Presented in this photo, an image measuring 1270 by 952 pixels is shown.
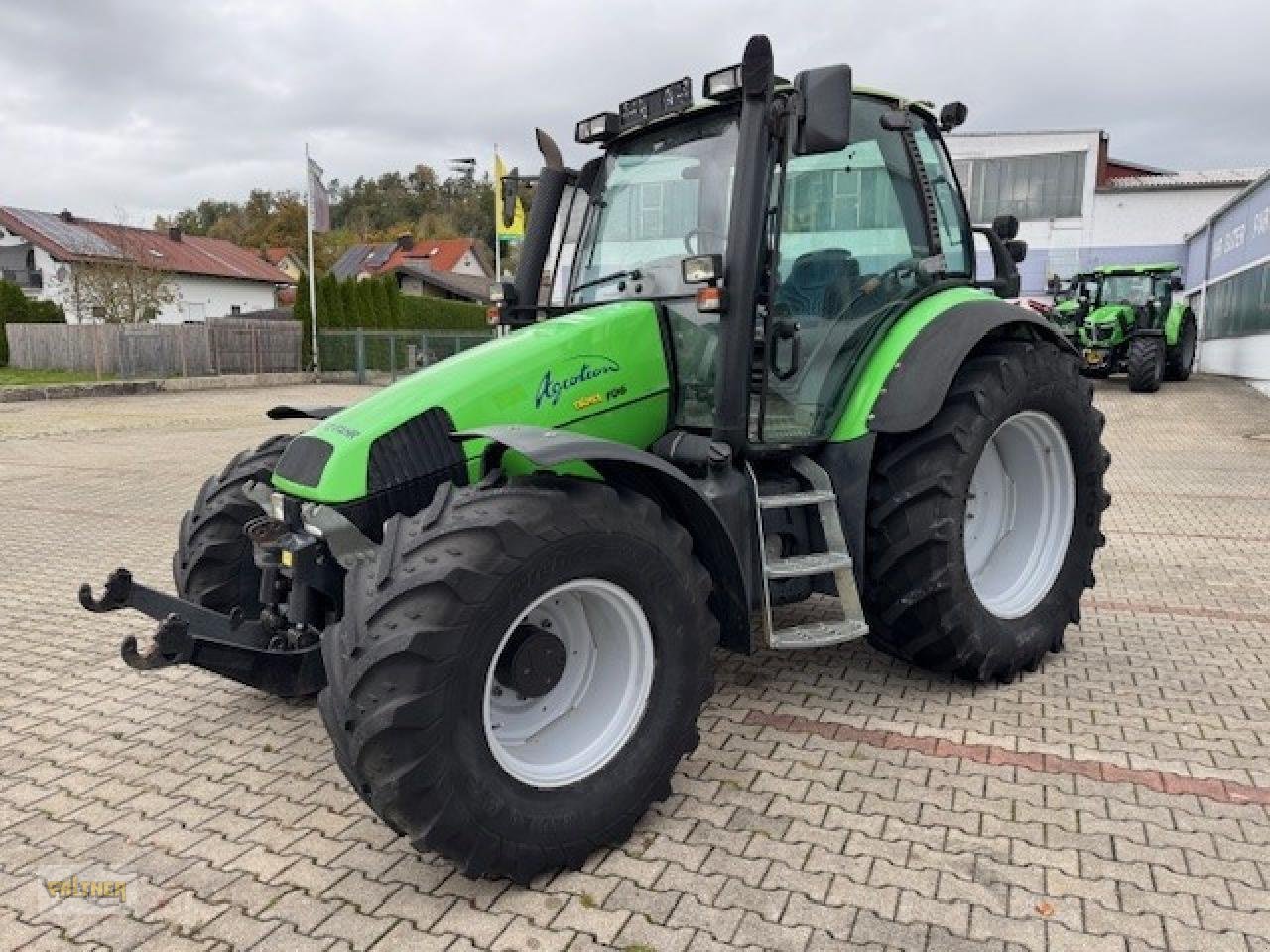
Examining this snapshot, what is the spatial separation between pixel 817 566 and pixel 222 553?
2.28 meters

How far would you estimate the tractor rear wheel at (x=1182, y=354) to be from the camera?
20.7m

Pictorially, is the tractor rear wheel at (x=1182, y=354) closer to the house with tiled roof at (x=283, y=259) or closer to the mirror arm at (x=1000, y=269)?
the mirror arm at (x=1000, y=269)

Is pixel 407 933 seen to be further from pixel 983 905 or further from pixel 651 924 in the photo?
pixel 983 905

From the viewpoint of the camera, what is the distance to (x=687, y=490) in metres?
3.01

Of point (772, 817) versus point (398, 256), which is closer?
point (772, 817)

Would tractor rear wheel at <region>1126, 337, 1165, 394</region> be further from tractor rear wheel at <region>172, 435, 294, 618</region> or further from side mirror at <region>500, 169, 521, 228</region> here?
tractor rear wheel at <region>172, 435, 294, 618</region>

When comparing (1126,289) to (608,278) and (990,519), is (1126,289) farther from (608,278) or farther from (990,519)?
(608,278)

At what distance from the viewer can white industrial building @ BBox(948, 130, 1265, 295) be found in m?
32.1

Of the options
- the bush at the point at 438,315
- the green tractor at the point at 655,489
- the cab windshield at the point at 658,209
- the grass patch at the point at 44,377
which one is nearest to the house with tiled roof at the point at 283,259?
the bush at the point at 438,315

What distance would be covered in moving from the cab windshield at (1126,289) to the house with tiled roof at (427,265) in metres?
40.2

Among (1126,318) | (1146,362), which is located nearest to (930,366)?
(1146,362)

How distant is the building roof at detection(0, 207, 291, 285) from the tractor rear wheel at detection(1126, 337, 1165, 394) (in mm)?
29444

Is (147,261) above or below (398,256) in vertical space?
below

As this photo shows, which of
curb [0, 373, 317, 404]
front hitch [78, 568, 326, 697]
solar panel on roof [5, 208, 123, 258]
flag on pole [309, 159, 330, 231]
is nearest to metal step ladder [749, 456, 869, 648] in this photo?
front hitch [78, 568, 326, 697]
